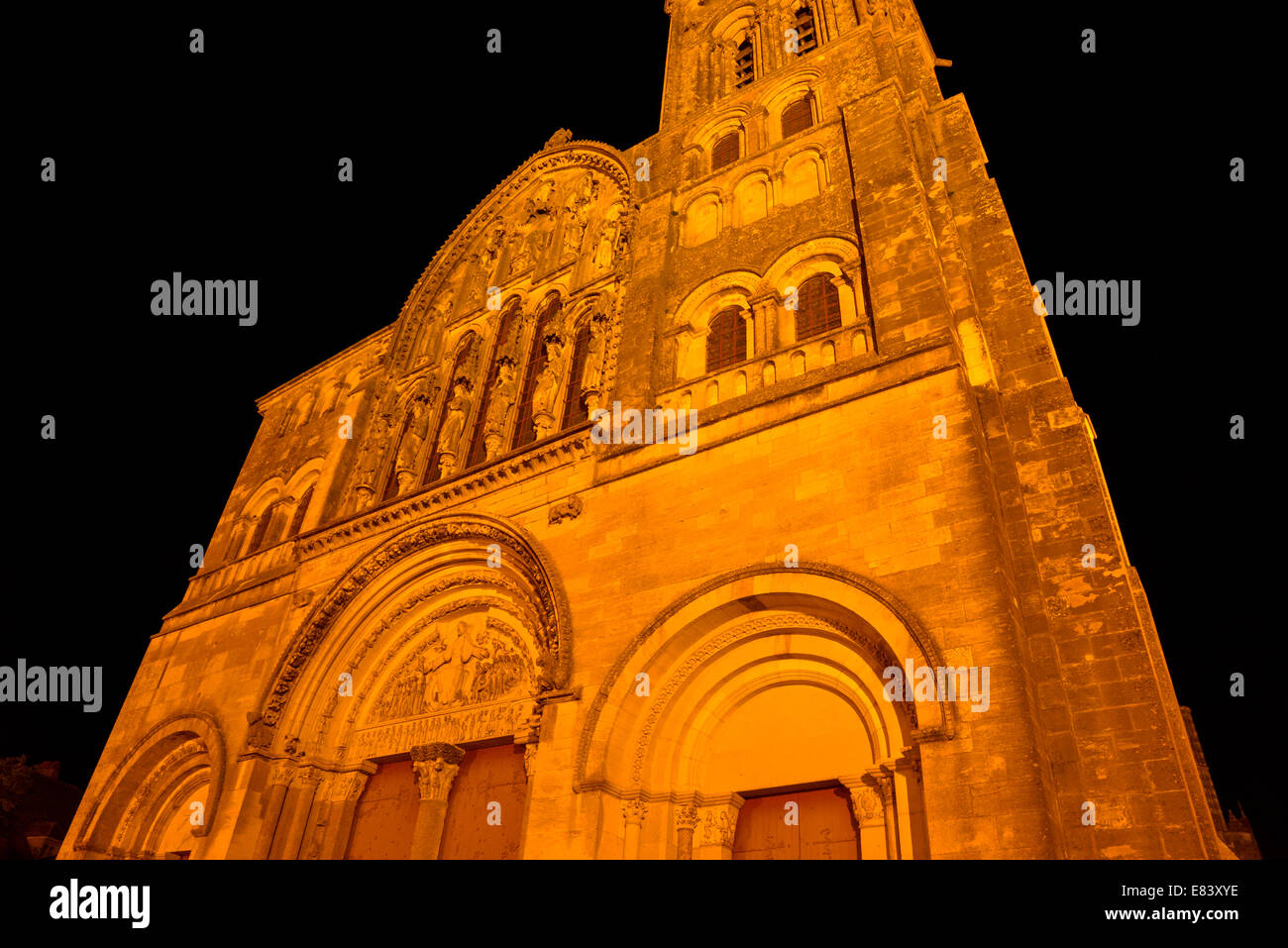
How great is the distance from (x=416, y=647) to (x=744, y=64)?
14795mm

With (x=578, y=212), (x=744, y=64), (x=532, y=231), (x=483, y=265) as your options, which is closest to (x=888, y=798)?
(x=578, y=212)

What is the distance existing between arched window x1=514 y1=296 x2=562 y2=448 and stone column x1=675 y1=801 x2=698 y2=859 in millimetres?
6714

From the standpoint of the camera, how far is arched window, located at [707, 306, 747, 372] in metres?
11.2

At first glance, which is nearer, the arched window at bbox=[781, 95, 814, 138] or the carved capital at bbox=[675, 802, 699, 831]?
the carved capital at bbox=[675, 802, 699, 831]

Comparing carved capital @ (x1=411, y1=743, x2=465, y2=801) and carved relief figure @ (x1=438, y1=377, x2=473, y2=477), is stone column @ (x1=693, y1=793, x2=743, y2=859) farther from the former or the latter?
carved relief figure @ (x1=438, y1=377, x2=473, y2=477)

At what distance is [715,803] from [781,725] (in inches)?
43.6

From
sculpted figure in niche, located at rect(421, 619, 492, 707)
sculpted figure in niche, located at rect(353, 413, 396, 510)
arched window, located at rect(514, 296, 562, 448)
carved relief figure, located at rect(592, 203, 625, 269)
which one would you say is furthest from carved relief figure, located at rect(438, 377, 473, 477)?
carved relief figure, located at rect(592, 203, 625, 269)

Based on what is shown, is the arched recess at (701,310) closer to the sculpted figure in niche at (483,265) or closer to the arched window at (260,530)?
the sculpted figure in niche at (483,265)

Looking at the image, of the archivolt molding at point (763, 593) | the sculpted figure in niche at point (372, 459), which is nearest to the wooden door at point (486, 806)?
the archivolt molding at point (763, 593)

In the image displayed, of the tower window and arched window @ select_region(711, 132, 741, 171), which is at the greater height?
the tower window

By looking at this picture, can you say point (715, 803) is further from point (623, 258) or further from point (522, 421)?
point (623, 258)

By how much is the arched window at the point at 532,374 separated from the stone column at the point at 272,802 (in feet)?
20.4
